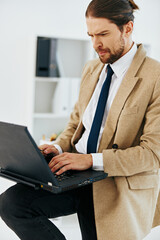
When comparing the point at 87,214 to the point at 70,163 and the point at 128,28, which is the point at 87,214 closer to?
the point at 70,163

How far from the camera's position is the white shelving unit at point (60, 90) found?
12.0 ft

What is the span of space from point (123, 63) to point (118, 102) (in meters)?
0.21

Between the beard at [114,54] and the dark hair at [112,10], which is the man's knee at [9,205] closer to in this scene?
the beard at [114,54]

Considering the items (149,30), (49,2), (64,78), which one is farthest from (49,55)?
(149,30)

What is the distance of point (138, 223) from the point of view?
149 cm

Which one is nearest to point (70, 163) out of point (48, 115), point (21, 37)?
point (48, 115)

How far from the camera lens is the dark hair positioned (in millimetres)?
1451

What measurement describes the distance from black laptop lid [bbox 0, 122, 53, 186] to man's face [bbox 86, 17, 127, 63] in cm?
58

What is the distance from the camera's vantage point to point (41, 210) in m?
1.46

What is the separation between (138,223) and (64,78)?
7.85ft

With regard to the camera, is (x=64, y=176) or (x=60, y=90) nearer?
(x=64, y=176)

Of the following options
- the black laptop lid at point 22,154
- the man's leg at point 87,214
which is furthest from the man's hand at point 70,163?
the man's leg at point 87,214

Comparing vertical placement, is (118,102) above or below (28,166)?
above

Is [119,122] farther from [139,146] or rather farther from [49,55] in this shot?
[49,55]
